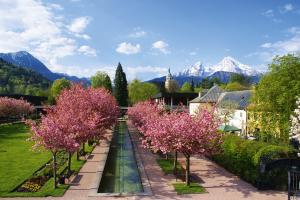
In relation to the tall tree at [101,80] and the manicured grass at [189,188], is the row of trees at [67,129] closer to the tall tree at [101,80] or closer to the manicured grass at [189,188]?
the manicured grass at [189,188]

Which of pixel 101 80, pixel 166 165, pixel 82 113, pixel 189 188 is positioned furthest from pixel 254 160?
pixel 101 80

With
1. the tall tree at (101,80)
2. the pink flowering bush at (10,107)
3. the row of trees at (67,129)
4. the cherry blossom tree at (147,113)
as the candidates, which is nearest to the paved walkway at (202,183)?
the row of trees at (67,129)

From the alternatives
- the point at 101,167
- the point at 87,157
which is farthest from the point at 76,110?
the point at 101,167

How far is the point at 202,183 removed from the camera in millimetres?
23531

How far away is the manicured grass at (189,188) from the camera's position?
21.4 meters

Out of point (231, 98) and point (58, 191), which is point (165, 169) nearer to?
point (58, 191)

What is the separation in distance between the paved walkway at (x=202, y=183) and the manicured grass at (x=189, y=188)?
384 mm

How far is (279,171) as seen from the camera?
22281 mm

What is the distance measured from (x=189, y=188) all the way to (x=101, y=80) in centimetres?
10218

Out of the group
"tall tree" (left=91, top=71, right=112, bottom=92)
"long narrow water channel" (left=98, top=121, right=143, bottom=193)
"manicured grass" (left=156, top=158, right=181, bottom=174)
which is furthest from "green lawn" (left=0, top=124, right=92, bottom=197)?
"tall tree" (left=91, top=71, right=112, bottom=92)

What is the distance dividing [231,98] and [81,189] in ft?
149

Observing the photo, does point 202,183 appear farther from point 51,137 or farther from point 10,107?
point 10,107

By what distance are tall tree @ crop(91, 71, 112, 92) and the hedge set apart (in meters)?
94.0

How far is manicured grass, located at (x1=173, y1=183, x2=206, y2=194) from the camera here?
70.1 ft
